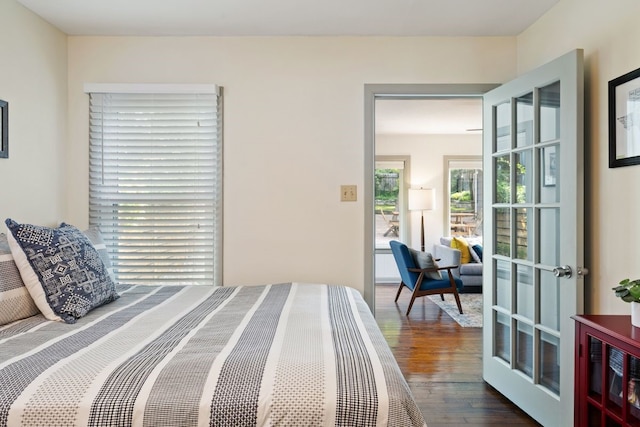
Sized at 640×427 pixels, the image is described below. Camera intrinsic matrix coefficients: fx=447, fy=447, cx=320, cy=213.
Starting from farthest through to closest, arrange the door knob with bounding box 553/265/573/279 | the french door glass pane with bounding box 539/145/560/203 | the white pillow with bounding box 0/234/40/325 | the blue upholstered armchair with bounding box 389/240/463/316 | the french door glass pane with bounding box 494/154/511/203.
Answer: the blue upholstered armchair with bounding box 389/240/463/316
the french door glass pane with bounding box 494/154/511/203
the french door glass pane with bounding box 539/145/560/203
the door knob with bounding box 553/265/573/279
the white pillow with bounding box 0/234/40/325

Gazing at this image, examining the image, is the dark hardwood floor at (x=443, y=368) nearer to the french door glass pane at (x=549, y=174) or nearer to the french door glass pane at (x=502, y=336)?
the french door glass pane at (x=502, y=336)

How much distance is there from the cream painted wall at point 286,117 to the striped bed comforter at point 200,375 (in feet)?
3.91

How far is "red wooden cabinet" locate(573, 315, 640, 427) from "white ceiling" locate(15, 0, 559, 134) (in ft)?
5.95

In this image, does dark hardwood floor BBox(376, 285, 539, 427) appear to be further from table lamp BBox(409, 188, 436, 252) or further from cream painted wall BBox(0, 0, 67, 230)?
cream painted wall BBox(0, 0, 67, 230)

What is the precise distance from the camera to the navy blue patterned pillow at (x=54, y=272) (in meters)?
1.92

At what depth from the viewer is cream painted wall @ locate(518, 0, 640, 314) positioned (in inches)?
77.2

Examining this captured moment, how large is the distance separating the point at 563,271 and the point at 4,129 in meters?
2.97

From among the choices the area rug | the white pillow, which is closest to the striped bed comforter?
the white pillow

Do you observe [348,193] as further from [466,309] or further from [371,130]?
[466,309]

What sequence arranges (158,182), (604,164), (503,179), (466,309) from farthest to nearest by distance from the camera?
(466,309) < (158,182) < (503,179) < (604,164)

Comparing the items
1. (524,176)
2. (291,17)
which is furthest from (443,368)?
(291,17)

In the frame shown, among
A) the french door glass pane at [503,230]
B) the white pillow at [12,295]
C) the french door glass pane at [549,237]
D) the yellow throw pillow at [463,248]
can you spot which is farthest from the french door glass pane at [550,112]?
the yellow throw pillow at [463,248]

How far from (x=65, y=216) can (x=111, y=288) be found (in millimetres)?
1045

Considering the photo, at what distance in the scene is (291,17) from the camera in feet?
8.84
